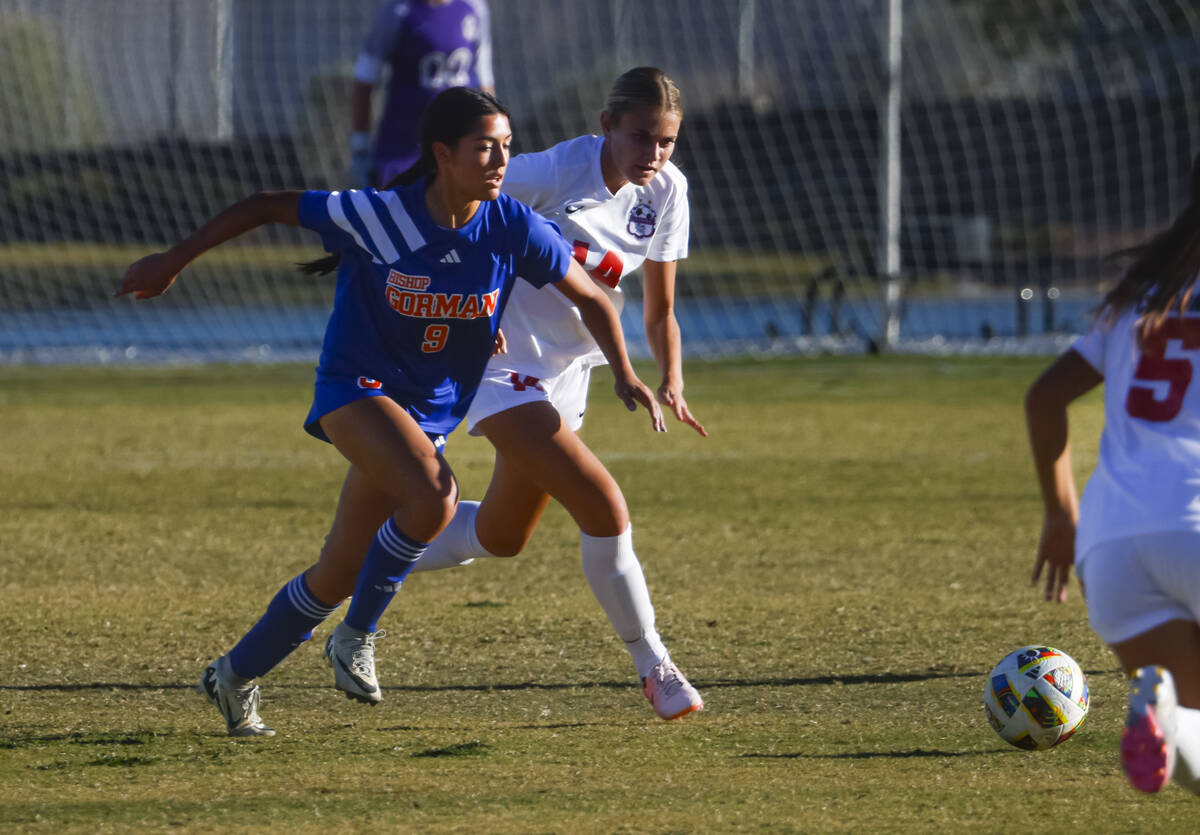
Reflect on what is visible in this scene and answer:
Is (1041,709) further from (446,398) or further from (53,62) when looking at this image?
(53,62)

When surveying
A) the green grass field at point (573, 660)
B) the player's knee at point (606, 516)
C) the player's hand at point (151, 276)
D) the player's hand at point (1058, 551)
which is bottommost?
the green grass field at point (573, 660)

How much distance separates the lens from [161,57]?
18.2 meters

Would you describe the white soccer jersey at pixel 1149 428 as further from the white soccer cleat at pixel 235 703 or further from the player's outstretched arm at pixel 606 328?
the white soccer cleat at pixel 235 703

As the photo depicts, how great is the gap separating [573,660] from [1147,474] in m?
2.45

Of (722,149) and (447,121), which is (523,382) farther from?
(722,149)

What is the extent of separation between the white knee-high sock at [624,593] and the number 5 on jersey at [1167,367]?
1772mm

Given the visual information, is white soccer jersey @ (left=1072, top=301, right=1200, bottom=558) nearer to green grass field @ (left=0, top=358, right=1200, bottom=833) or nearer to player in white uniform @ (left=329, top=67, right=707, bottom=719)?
green grass field @ (left=0, top=358, right=1200, bottom=833)

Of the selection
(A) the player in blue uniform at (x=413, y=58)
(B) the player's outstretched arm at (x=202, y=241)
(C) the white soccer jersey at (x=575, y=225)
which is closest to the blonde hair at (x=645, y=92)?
(C) the white soccer jersey at (x=575, y=225)

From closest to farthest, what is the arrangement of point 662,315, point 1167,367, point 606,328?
point 1167,367 < point 606,328 < point 662,315

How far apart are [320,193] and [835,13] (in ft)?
51.1

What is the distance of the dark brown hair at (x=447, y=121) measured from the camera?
4.00 metres

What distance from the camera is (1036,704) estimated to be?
3850 millimetres

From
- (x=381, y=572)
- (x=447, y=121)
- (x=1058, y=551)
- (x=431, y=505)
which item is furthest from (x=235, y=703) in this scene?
(x=1058, y=551)

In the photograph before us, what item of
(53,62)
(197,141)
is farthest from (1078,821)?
(53,62)
